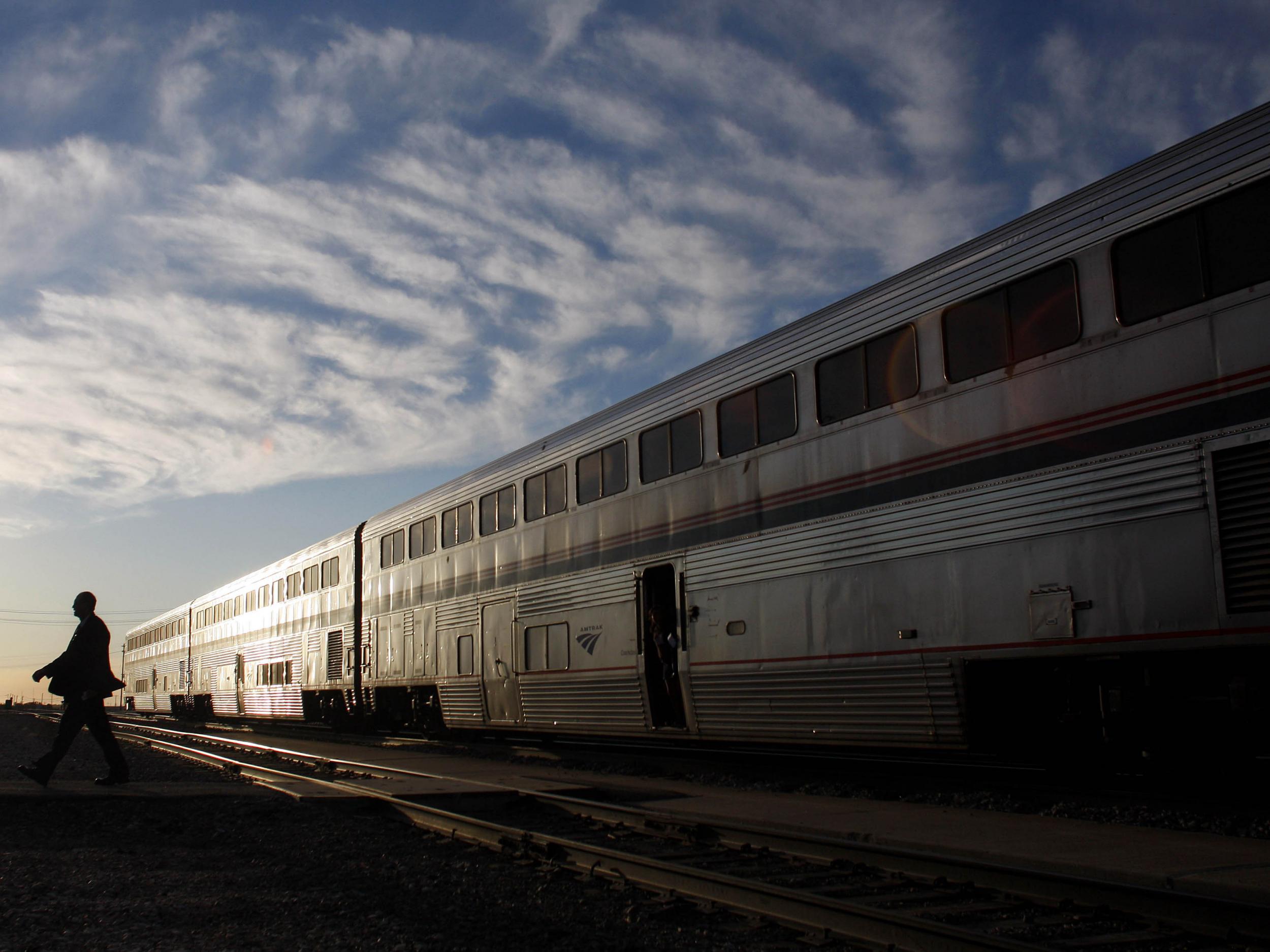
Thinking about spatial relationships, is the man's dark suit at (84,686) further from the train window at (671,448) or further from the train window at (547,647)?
the train window at (671,448)

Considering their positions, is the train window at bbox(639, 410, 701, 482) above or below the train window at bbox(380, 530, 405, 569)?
above

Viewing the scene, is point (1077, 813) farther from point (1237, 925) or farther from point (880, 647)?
point (1237, 925)

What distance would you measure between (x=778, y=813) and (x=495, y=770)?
5200mm

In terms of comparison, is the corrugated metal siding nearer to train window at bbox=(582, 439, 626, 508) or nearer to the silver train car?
the silver train car

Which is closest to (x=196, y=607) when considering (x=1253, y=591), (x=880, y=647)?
(x=880, y=647)

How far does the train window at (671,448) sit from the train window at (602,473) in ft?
1.39

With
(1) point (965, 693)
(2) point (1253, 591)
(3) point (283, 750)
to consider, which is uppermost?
(2) point (1253, 591)

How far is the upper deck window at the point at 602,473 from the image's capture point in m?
12.8

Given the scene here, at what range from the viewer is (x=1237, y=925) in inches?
173

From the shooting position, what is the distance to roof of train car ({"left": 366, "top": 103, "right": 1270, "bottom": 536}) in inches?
272

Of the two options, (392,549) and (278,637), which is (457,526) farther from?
(278,637)

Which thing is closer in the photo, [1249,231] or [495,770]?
[1249,231]

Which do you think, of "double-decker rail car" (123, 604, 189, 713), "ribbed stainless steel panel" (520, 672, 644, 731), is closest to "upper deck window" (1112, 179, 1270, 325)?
"ribbed stainless steel panel" (520, 672, 644, 731)

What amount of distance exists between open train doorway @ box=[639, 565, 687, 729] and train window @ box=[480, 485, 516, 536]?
12.0 ft
